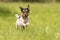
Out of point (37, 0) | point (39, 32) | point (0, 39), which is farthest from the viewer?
point (37, 0)

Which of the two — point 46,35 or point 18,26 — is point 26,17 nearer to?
point 18,26

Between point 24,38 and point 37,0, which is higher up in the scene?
point 24,38

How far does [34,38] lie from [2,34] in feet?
5.84

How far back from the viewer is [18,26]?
13242mm

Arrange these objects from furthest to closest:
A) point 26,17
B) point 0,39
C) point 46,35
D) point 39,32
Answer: point 26,17 → point 39,32 → point 46,35 → point 0,39

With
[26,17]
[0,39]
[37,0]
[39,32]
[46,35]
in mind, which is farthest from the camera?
[37,0]

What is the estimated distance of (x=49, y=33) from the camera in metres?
11.6

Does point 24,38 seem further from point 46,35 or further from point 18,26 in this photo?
point 18,26

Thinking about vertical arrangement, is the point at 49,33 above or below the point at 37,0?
above

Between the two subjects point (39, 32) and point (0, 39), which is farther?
point (39, 32)

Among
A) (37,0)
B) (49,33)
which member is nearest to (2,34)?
(49,33)

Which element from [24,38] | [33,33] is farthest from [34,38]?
[33,33]

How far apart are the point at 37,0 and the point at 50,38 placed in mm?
35438

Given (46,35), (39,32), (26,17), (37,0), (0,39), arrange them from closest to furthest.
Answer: (0,39) → (46,35) → (39,32) → (26,17) → (37,0)
